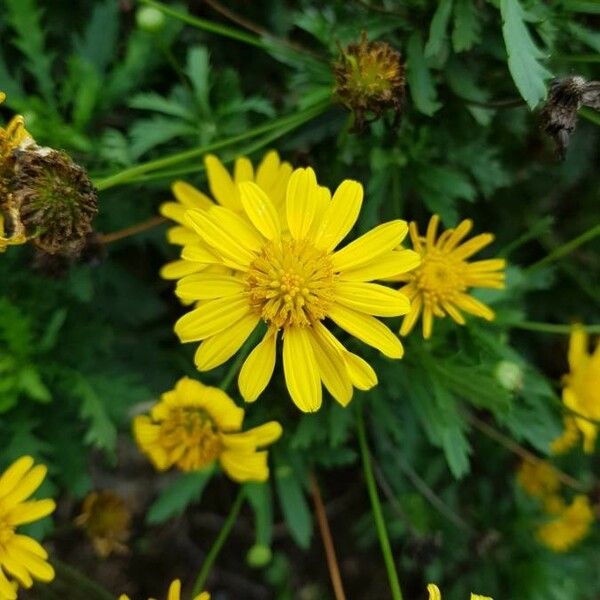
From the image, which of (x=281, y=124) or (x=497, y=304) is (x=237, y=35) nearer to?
(x=281, y=124)

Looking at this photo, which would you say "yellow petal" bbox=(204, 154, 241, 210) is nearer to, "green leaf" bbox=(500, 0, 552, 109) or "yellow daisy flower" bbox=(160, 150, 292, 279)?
"yellow daisy flower" bbox=(160, 150, 292, 279)

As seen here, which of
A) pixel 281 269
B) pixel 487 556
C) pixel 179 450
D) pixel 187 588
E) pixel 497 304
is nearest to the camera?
pixel 281 269

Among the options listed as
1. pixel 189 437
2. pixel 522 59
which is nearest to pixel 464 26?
pixel 522 59

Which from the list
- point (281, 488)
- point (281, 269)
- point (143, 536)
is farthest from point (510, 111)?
point (143, 536)

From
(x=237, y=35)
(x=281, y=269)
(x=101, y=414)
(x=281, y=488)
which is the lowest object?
(x=281, y=488)

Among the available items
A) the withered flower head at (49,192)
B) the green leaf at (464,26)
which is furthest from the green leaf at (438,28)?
the withered flower head at (49,192)
